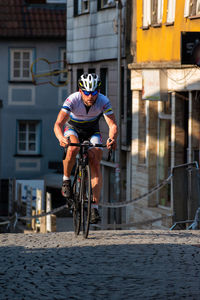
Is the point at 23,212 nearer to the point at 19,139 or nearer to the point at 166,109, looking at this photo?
the point at 166,109

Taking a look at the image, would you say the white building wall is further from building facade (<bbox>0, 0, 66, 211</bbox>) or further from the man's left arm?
the man's left arm

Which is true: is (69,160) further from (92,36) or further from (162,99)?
(92,36)

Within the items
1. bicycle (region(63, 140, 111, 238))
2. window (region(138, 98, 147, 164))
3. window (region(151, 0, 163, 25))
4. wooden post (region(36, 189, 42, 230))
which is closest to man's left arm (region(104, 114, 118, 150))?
bicycle (region(63, 140, 111, 238))

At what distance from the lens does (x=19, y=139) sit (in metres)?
44.4

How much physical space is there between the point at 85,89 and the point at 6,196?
32.6m

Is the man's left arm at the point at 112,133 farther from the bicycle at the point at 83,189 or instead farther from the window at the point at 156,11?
the window at the point at 156,11

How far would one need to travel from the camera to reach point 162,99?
24016 mm

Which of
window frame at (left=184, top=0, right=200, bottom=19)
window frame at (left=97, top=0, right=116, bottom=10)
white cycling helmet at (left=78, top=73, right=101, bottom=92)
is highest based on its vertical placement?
window frame at (left=97, top=0, right=116, bottom=10)

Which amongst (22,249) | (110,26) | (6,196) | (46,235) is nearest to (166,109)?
(110,26)

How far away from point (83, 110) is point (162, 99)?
41.4 feet

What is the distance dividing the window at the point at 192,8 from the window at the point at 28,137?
22216mm

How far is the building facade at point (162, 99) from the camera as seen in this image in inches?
905

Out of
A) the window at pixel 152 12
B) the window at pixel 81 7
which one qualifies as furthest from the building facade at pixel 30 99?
the window at pixel 152 12

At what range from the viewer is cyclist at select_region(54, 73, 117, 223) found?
37.5 ft
